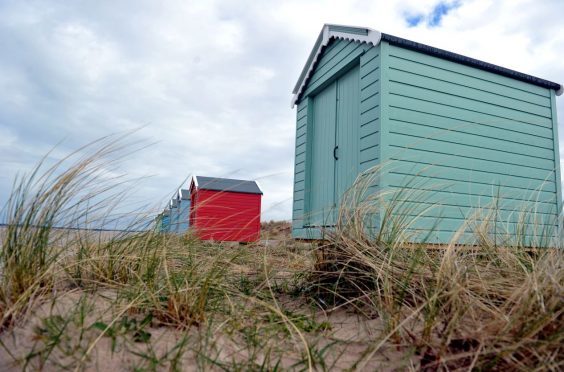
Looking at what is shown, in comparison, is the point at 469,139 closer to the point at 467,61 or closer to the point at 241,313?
the point at 467,61

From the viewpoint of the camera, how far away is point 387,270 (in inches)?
65.7

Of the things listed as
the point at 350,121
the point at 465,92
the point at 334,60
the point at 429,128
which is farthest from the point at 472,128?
the point at 334,60

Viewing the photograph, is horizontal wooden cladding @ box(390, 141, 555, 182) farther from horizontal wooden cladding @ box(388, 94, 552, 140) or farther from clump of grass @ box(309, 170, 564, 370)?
clump of grass @ box(309, 170, 564, 370)

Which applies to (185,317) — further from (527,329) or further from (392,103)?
(392,103)

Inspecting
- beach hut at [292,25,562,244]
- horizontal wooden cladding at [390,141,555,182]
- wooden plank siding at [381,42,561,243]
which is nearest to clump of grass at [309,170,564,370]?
beach hut at [292,25,562,244]

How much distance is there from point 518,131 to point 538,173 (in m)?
0.72

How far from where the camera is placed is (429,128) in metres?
5.11

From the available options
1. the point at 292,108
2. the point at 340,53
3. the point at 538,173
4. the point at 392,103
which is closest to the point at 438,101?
the point at 392,103

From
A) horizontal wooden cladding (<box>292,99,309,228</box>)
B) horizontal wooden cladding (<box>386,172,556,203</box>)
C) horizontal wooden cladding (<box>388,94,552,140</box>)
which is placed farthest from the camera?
horizontal wooden cladding (<box>292,99,309,228</box>)

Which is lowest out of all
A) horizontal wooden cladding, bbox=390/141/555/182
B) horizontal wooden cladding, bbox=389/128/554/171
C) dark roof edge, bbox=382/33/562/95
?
horizontal wooden cladding, bbox=390/141/555/182

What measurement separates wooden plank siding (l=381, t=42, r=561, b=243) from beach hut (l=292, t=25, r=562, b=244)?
0.01 metres

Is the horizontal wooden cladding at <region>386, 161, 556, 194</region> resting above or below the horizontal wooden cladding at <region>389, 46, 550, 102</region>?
below

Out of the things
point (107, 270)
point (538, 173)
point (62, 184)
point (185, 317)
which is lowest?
point (185, 317)

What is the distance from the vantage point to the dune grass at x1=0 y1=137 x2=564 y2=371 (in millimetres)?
1148
